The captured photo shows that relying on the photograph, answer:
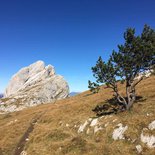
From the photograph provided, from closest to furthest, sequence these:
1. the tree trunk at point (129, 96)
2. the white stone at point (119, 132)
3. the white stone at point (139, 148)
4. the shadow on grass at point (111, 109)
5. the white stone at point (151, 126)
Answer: the white stone at point (139, 148)
the white stone at point (151, 126)
the white stone at point (119, 132)
the tree trunk at point (129, 96)
the shadow on grass at point (111, 109)

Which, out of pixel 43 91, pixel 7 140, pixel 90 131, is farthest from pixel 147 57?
pixel 43 91

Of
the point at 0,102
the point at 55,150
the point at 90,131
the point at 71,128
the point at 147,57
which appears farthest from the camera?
the point at 0,102

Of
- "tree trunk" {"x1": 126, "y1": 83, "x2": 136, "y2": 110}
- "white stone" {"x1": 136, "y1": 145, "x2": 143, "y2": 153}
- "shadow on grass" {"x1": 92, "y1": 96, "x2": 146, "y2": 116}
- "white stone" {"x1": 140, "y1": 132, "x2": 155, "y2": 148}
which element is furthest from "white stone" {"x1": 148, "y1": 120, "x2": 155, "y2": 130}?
"shadow on grass" {"x1": 92, "y1": 96, "x2": 146, "y2": 116}

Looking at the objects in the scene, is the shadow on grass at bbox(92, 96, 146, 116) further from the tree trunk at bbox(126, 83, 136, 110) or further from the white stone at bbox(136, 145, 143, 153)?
the white stone at bbox(136, 145, 143, 153)

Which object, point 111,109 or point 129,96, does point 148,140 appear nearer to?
point 129,96

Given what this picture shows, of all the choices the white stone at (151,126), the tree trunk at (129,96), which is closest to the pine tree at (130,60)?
the tree trunk at (129,96)

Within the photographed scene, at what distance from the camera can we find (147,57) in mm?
34594

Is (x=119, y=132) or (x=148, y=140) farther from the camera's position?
(x=119, y=132)

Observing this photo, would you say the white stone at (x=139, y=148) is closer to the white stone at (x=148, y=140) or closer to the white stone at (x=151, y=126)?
the white stone at (x=148, y=140)

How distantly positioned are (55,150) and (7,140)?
1556cm

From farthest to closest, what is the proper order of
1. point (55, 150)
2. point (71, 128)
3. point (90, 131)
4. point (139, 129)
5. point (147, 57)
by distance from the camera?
1. point (71, 128)
2. point (147, 57)
3. point (90, 131)
4. point (55, 150)
5. point (139, 129)

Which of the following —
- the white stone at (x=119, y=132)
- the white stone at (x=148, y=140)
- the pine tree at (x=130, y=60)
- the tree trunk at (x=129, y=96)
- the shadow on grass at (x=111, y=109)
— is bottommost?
the white stone at (x=148, y=140)

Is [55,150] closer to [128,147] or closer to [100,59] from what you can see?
[128,147]

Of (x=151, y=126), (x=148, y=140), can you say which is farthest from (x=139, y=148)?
(x=151, y=126)
